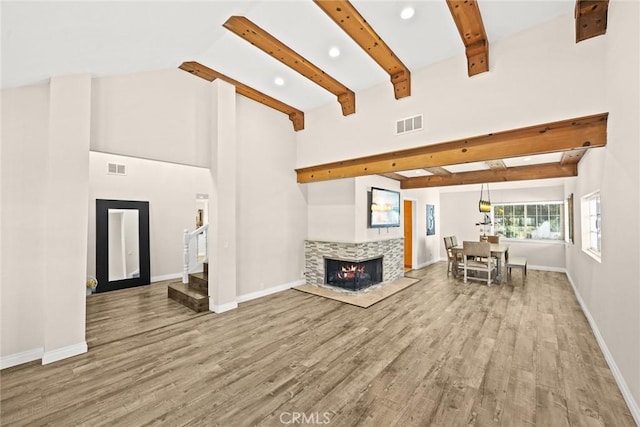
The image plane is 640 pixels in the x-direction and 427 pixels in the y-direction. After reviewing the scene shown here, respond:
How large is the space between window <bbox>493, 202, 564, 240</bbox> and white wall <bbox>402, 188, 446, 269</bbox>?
1722mm

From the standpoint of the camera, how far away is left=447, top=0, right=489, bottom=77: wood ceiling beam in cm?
267

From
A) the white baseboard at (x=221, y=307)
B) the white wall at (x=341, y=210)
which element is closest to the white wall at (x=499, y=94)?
the white wall at (x=341, y=210)

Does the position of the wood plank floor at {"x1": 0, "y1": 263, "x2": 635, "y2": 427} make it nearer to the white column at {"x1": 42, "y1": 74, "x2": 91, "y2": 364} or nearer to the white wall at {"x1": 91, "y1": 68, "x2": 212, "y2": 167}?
the white column at {"x1": 42, "y1": 74, "x2": 91, "y2": 364}

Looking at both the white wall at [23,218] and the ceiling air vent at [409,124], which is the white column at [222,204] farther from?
the ceiling air vent at [409,124]

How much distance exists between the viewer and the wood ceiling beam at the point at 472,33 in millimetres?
2674

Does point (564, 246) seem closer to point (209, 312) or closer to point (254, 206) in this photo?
point (254, 206)

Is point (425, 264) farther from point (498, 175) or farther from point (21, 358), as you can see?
point (21, 358)

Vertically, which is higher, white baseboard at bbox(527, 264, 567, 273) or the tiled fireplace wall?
the tiled fireplace wall

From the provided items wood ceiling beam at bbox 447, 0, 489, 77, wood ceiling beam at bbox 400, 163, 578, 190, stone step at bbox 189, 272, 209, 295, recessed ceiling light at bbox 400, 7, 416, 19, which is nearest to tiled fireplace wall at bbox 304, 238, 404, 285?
wood ceiling beam at bbox 400, 163, 578, 190

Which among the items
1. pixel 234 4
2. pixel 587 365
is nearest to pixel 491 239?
pixel 587 365

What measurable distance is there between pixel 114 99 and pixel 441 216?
943 cm

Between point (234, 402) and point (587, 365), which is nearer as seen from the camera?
point (234, 402)

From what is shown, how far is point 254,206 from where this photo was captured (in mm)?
4969

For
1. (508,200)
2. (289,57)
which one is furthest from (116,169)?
(508,200)
